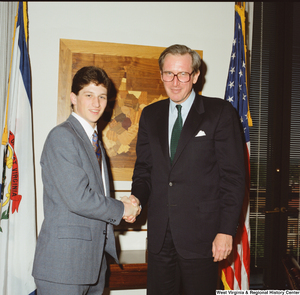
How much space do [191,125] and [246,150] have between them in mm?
1003

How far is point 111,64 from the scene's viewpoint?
7.98 ft

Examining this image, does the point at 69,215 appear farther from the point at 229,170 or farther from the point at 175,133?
the point at 229,170

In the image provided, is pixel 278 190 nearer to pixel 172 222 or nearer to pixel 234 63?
pixel 234 63

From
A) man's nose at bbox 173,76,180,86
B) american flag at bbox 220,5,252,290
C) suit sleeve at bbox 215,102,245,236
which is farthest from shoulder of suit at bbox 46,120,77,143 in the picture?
american flag at bbox 220,5,252,290

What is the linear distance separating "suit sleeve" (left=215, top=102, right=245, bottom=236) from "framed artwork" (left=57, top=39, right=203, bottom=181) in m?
1.02

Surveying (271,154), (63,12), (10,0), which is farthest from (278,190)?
(10,0)

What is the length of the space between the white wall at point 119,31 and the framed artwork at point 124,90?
11 centimetres

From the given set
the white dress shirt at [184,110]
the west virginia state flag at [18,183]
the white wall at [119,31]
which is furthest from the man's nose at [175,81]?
the west virginia state flag at [18,183]

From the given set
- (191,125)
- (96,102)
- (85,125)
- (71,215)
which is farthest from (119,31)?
(71,215)

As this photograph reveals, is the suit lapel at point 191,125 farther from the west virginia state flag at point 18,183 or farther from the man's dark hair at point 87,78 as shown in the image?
the west virginia state flag at point 18,183

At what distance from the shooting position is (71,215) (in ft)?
4.84

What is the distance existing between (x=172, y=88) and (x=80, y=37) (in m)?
1.19

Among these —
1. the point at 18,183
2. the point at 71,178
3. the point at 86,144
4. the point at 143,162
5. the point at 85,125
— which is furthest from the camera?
the point at 18,183

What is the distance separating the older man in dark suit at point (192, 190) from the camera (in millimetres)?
1579
